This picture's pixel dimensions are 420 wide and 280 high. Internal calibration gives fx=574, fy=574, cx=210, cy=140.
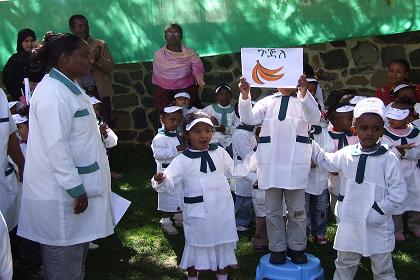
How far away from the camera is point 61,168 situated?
326 cm

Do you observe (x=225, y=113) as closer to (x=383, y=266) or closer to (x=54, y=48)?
(x=383, y=266)

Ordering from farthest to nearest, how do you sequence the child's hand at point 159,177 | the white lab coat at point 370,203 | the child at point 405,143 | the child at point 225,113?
1. the child at point 225,113
2. the child at point 405,143
3. the child's hand at point 159,177
4. the white lab coat at point 370,203

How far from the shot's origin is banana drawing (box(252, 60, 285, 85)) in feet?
13.1

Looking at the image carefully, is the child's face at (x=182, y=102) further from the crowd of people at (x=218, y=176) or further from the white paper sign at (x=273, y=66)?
the white paper sign at (x=273, y=66)

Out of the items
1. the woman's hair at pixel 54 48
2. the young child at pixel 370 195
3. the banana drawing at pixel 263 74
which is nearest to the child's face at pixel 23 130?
the woman's hair at pixel 54 48

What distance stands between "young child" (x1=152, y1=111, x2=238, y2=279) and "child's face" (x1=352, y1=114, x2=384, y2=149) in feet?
3.28

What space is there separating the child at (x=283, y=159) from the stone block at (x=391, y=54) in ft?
11.1

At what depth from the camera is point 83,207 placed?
3365mm

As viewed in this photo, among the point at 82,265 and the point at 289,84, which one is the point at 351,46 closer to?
the point at 289,84

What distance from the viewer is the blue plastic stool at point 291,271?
406cm

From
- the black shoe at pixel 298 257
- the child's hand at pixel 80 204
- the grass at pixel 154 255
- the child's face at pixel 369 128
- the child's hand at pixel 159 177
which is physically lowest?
the grass at pixel 154 255

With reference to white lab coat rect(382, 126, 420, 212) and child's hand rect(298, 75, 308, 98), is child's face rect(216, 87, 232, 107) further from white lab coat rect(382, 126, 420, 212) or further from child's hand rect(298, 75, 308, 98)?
child's hand rect(298, 75, 308, 98)

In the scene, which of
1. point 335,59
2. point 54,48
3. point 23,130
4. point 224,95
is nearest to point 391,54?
point 335,59

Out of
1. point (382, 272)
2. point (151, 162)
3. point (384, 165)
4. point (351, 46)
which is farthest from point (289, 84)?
point (151, 162)
